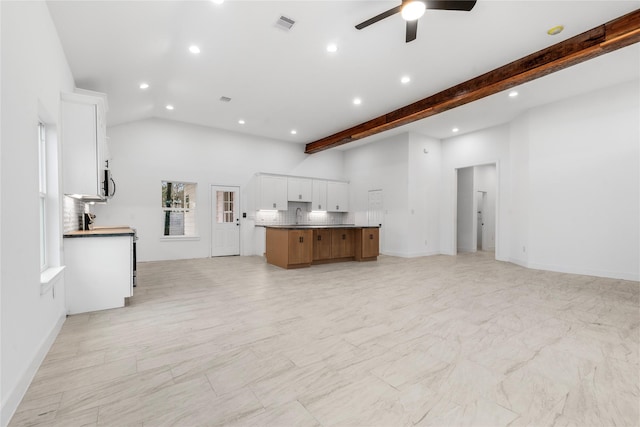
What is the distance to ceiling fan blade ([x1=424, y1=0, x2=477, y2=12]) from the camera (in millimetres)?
2688

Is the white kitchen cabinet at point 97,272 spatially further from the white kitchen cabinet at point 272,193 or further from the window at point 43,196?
the white kitchen cabinet at point 272,193

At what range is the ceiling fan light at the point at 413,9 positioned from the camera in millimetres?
2719

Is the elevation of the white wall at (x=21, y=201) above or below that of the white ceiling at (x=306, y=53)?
below

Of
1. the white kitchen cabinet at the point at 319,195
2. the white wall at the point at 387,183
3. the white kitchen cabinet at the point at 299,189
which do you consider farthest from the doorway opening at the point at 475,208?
the white kitchen cabinet at the point at 299,189

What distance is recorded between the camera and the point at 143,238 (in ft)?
23.1

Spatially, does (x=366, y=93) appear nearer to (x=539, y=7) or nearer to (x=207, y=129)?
(x=539, y=7)

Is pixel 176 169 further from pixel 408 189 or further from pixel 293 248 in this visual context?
pixel 408 189

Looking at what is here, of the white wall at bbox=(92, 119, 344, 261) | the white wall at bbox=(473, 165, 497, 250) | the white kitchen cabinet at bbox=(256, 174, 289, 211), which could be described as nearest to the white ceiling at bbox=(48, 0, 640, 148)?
the white wall at bbox=(92, 119, 344, 261)

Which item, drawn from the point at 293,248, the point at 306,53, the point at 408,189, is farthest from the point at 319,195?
the point at 306,53

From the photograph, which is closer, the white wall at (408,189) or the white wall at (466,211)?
the white wall at (408,189)

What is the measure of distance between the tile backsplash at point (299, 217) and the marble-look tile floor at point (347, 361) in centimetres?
454

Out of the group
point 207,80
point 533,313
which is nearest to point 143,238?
point 207,80

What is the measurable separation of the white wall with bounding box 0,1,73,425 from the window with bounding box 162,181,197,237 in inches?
202

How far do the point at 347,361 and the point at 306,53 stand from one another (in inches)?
154
